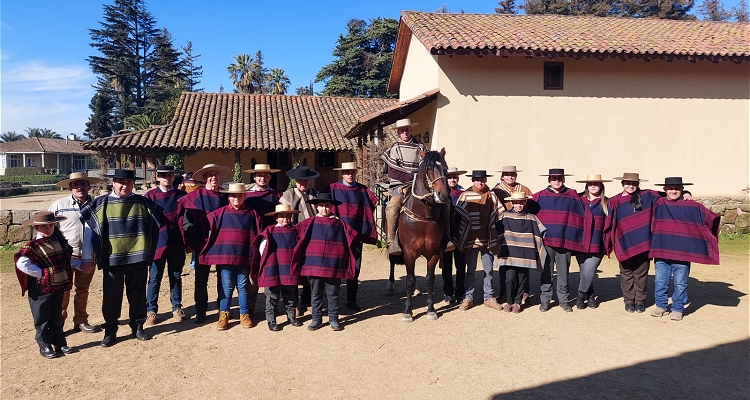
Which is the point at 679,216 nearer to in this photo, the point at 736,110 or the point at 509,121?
the point at 509,121

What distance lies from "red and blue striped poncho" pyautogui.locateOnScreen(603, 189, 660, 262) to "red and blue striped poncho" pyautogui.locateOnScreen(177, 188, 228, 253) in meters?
5.05

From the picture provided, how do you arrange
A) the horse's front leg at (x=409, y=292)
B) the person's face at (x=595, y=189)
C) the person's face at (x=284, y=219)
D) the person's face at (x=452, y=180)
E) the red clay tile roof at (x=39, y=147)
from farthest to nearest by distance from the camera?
the red clay tile roof at (x=39, y=147) → the person's face at (x=452, y=180) → the person's face at (x=595, y=189) → the horse's front leg at (x=409, y=292) → the person's face at (x=284, y=219)

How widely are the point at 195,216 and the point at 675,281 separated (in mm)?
5871

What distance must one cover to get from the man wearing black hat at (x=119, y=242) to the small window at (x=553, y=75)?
9905mm

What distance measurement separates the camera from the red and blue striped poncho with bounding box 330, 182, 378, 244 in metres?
5.91

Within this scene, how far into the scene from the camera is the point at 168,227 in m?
5.29

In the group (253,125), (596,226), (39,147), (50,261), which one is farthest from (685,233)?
(39,147)

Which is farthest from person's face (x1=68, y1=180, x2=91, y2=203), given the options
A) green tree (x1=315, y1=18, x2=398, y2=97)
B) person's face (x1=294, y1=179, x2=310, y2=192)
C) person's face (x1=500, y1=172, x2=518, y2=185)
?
green tree (x1=315, y1=18, x2=398, y2=97)

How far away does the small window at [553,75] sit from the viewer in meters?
11.4

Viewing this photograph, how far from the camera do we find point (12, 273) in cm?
804

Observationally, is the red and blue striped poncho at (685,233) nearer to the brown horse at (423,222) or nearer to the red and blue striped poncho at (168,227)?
the brown horse at (423,222)

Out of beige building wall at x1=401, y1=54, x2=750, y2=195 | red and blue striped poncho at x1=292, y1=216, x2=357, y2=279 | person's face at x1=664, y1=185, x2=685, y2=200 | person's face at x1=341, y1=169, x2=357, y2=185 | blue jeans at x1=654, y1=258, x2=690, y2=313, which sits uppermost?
beige building wall at x1=401, y1=54, x2=750, y2=195

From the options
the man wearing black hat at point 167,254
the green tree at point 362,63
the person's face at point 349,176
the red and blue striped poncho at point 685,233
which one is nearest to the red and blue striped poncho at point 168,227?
the man wearing black hat at point 167,254

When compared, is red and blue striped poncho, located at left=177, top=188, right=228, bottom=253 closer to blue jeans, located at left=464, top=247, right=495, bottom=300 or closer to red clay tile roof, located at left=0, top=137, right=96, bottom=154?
blue jeans, located at left=464, top=247, right=495, bottom=300
